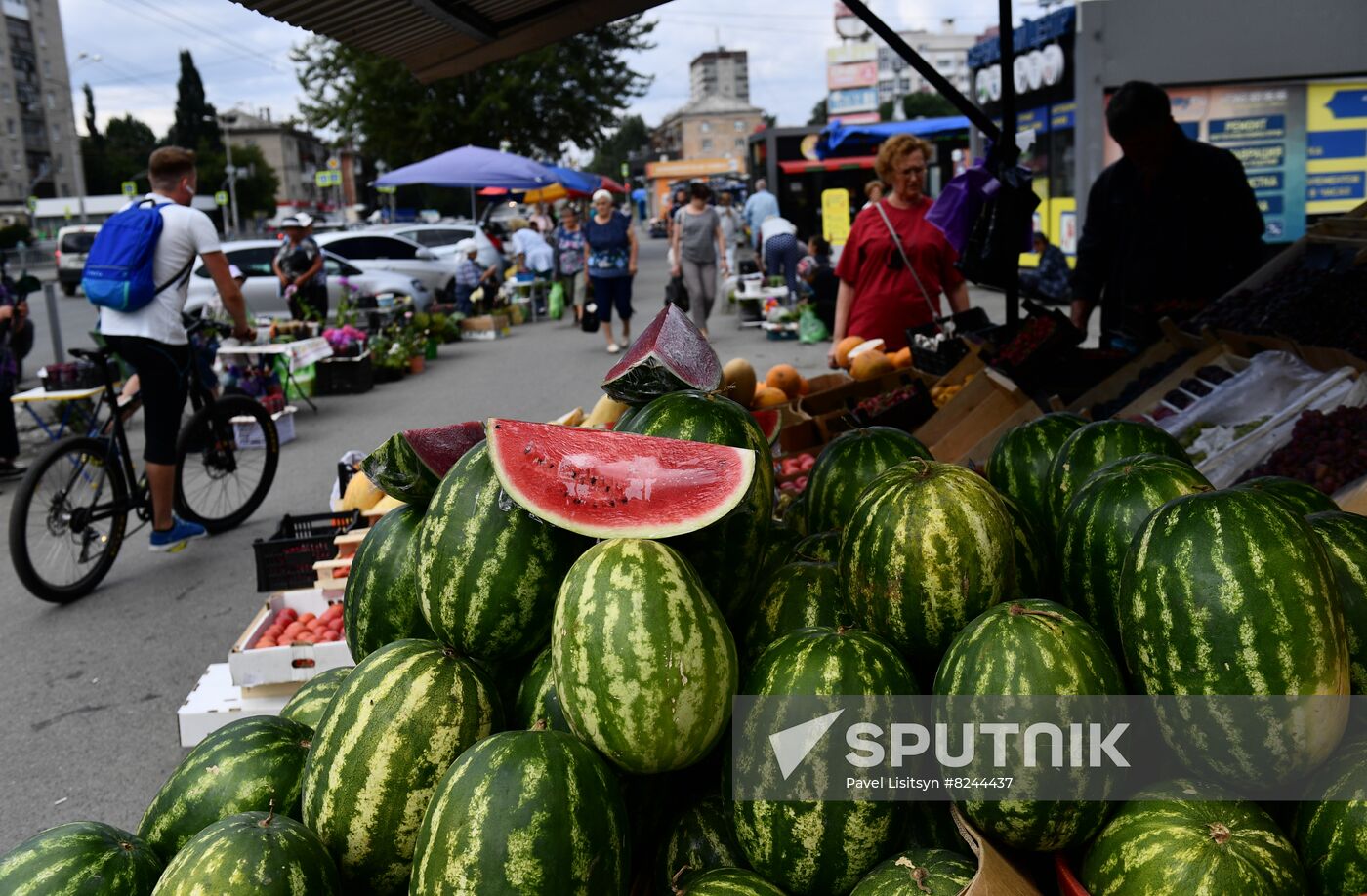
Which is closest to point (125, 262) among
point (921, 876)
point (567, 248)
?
point (921, 876)

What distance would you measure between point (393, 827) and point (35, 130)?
383 ft

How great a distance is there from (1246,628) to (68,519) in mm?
6663

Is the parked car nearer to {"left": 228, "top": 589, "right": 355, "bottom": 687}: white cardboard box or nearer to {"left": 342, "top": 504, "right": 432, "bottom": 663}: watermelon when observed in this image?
{"left": 228, "top": 589, "right": 355, "bottom": 687}: white cardboard box

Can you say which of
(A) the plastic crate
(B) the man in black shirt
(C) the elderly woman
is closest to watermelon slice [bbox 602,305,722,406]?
(A) the plastic crate

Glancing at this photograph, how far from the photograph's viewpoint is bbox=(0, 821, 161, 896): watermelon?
1.71 metres

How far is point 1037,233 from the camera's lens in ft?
58.6

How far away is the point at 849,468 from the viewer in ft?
8.46

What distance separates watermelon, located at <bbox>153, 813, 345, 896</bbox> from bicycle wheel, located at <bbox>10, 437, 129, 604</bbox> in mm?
5265

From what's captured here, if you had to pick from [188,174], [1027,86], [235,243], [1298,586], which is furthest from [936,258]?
[235,243]

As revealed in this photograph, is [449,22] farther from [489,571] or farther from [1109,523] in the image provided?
[1109,523]

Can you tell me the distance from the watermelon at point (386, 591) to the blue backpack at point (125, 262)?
15.3ft

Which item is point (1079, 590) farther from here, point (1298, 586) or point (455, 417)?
point (455, 417)

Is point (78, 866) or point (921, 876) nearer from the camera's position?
point (921, 876)

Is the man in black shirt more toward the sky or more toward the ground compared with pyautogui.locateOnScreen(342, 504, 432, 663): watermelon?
more toward the sky
